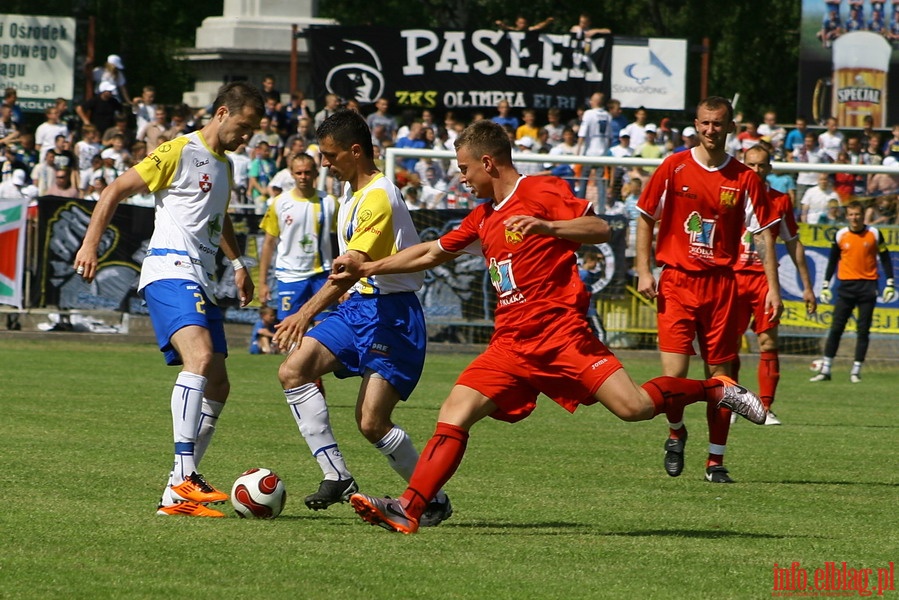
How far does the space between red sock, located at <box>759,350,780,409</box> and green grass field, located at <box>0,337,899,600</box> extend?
382 millimetres

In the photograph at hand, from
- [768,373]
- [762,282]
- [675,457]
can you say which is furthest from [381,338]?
[768,373]

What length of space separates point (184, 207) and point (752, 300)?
14.5ft

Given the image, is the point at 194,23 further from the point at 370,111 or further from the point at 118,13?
the point at 370,111

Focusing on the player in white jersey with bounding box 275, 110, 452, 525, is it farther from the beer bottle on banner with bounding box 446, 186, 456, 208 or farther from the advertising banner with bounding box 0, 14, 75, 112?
the advertising banner with bounding box 0, 14, 75, 112

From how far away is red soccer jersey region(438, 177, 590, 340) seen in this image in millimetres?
6918

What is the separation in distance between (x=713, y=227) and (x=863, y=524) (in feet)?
8.09

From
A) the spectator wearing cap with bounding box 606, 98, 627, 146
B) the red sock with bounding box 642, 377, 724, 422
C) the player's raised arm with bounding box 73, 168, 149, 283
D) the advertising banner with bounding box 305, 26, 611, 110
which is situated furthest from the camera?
the advertising banner with bounding box 305, 26, 611, 110

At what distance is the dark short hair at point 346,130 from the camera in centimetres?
754

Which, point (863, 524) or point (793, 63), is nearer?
point (863, 524)

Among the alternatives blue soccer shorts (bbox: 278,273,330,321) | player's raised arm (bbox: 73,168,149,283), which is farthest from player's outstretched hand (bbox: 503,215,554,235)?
blue soccer shorts (bbox: 278,273,330,321)

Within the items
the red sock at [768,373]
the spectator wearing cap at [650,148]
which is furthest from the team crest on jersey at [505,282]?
the spectator wearing cap at [650,148]

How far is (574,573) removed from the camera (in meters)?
6.05

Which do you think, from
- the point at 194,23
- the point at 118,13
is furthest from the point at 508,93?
the point at 194,23

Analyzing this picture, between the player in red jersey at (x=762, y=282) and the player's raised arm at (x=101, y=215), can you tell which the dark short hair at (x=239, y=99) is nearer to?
the player's raised arm at (x=101, y=215)
